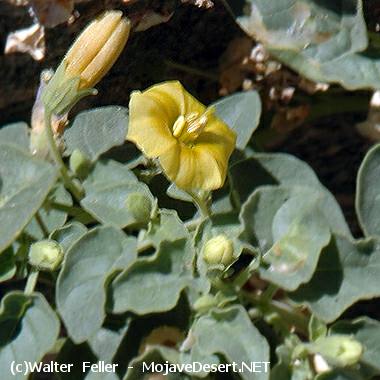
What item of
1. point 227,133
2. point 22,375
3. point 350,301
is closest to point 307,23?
point 227,133

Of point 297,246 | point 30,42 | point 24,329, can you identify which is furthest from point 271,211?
point 30,42

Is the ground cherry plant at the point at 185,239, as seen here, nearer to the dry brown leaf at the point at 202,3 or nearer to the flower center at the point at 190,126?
the flower center at the point at 190,126

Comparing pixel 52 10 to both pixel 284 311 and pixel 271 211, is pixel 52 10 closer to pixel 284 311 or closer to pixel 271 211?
pixel 271 211

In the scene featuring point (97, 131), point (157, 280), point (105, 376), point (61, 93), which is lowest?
point (105, 376)

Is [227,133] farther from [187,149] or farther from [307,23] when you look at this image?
[307,23]

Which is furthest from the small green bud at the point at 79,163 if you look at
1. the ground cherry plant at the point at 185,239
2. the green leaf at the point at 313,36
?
the green leaf at the point at 313,36

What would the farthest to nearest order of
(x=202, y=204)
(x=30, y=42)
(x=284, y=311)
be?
(x=30, y=42) → (x=284, y=311) → (x=202, y=204)

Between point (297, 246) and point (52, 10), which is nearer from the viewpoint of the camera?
point (297, 246)
